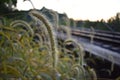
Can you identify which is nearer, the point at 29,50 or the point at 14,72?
the point at 14,72

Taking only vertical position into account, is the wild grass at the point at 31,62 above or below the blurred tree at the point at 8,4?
below

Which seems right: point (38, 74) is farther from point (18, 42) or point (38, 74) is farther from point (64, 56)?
point (64, 56)

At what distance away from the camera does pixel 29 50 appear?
2.38m

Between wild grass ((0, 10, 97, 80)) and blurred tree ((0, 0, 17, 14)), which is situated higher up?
blurred tree ((0, 0, 17, 14))

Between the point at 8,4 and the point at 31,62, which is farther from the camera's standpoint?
the point at 8,4

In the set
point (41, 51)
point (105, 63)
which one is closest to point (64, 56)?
point (41, 51)

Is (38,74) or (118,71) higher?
(38,74)

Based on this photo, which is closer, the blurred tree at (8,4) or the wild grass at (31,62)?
the wild grass at (31,62)

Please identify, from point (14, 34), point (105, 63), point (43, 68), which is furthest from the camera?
point (105, 63)

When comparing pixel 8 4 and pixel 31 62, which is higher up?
pixel 8 4

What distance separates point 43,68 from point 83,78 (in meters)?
0.39

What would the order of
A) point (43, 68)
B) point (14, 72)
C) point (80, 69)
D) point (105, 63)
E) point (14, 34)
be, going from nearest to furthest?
1. point (14, 72)
2. point (43, 68)
3. point (80, 69)
4. point (14, 34)
5. point (105, 63)

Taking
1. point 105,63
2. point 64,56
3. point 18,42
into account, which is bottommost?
point 105,63

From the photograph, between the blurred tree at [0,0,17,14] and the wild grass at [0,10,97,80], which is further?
the blurred tree at [0,0,17,14]
